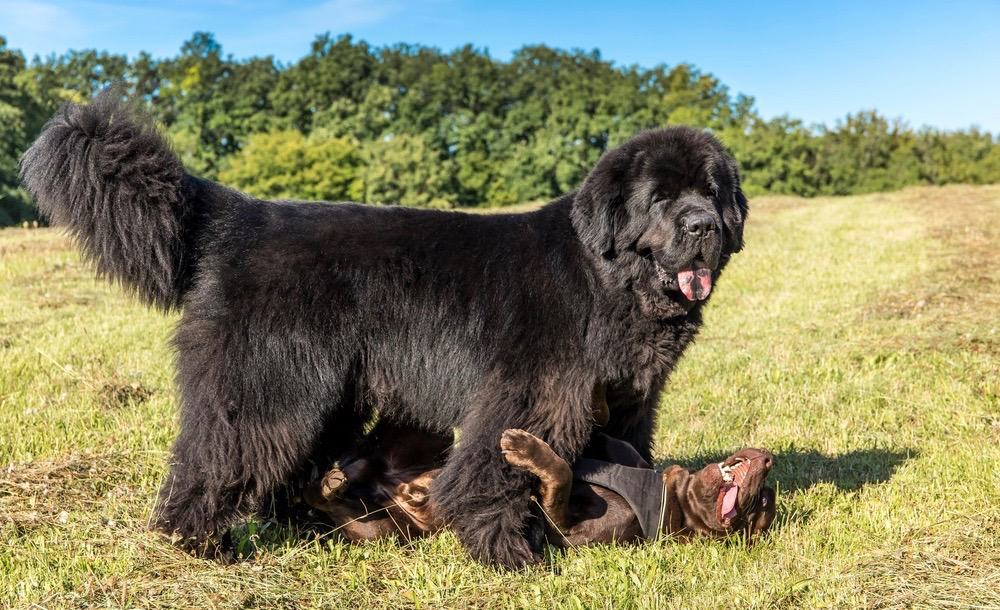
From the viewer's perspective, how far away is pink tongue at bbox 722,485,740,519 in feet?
13.6

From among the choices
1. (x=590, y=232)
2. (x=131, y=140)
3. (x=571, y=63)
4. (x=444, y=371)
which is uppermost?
(x=571, y=63)

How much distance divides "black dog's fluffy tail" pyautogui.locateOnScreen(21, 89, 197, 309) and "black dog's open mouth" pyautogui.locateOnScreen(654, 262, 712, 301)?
2.24m

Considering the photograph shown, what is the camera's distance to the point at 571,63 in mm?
33688

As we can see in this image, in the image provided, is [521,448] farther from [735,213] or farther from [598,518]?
[735,213]

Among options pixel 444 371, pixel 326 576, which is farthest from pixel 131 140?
pixel 326 576

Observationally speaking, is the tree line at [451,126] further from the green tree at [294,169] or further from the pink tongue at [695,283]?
the pink tongue at [695,283]

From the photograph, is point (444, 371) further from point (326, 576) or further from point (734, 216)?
point (734, 216)

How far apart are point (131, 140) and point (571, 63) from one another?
31.4 meters

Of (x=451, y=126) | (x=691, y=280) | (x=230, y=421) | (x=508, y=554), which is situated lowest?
(x=508, y=554)

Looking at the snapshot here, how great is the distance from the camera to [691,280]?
4.08 metres

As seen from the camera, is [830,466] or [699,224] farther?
[830,466]

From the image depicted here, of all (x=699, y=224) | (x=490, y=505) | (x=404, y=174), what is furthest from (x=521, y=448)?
(x=404, y=174)

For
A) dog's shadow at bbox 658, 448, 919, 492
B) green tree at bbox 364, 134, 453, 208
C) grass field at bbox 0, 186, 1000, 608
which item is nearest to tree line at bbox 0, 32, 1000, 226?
green tree at bbox 364, 134, 453, 208

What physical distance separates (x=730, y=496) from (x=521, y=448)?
108cm
